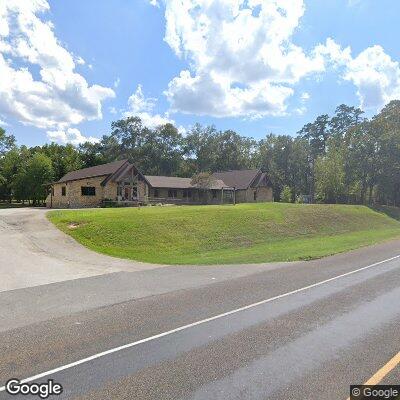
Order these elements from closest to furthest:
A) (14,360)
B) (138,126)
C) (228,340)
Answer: (14,360)
(228,340)
(138,126)

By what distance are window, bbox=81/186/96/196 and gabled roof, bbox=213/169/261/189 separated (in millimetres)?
24116

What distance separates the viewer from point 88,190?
168 ft

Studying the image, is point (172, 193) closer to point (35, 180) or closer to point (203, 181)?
point (203, 181)

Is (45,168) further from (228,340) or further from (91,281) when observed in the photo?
(228,340)

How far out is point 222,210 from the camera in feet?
123

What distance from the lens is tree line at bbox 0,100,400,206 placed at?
6831 centimetres

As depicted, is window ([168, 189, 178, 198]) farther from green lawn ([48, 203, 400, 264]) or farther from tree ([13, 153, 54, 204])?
green lawn ([48, 203, 400, 264])

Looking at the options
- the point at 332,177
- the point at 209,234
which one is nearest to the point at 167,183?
the point at 332,177

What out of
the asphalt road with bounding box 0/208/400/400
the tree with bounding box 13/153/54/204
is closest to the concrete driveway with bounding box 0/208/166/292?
the asphalt road with bounding box 0/208/400/400

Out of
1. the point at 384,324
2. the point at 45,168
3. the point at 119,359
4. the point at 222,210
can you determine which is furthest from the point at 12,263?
the point at 45,168

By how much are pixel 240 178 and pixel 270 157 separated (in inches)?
914

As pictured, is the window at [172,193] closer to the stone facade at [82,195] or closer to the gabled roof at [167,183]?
the gabled roof at [167,183]

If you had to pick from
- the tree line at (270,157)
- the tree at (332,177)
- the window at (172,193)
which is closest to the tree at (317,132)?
the tree line at (270,157)

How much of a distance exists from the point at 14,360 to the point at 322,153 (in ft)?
Answer: 324
